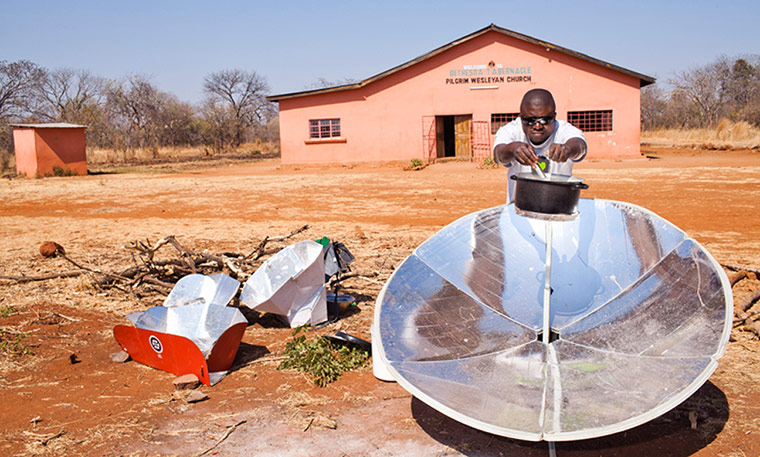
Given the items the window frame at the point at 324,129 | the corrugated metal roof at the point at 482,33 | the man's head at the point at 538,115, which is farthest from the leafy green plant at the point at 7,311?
the window frame at the point at 324,129

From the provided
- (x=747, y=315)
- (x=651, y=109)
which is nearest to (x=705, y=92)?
(x=651, y=109)

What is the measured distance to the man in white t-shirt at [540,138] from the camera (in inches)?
140

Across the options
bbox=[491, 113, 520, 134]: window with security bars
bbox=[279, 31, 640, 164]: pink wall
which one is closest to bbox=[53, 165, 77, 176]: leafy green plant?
bbox=[279, 31, 640, 164]: pink wall

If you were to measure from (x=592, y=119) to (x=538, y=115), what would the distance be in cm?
2343

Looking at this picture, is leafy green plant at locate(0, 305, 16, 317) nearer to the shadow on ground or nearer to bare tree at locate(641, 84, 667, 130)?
the shadow on ground

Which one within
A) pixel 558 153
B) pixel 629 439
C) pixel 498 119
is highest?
pixel 498 119

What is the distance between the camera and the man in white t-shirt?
3.56 metres

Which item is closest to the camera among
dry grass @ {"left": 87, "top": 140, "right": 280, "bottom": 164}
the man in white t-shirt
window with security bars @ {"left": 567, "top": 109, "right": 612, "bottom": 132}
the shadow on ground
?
the shadow on ground

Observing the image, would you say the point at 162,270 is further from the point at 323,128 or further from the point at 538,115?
the point at 323,128

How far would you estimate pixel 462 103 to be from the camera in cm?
2612

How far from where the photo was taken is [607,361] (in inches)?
131

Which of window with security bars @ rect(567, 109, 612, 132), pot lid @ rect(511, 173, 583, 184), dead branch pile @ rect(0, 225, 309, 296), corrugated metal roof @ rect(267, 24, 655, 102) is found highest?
corrugated metal roof @ rect(267, 24, 655, 102)

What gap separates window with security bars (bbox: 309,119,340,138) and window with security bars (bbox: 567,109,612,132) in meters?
10.0

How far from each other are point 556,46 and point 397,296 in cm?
2328
